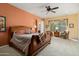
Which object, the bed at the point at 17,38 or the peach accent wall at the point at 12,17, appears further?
the peach accent wall at the point at 12,17

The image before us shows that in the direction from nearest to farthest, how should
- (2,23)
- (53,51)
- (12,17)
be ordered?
(53,51)
(2,23)
(12,17)

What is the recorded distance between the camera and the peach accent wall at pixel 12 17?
10.8 ft

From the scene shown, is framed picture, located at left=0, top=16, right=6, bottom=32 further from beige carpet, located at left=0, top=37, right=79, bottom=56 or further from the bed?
beige carpet, located at left=0, top=37, right=79, bottom=56

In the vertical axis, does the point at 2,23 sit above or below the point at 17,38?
above

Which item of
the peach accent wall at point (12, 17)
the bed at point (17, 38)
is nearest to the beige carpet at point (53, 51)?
the bed at point (17, 38)

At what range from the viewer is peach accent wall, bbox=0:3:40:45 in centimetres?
331

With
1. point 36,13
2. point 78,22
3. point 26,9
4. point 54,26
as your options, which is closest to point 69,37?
point 78,22

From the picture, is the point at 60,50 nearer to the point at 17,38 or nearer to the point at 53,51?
the point at 53,51

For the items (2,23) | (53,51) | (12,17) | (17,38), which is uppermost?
(12,17)

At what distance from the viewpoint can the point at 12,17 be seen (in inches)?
143

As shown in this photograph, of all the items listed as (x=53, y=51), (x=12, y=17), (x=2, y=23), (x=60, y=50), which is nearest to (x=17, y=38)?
(x=2, y=23)

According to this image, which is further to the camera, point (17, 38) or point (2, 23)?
point (2, 23)

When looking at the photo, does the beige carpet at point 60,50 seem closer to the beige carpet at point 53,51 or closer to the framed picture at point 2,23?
the beige carpet at point 53,51

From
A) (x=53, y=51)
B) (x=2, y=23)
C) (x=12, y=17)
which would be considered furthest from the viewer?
(x=12, y=17)
